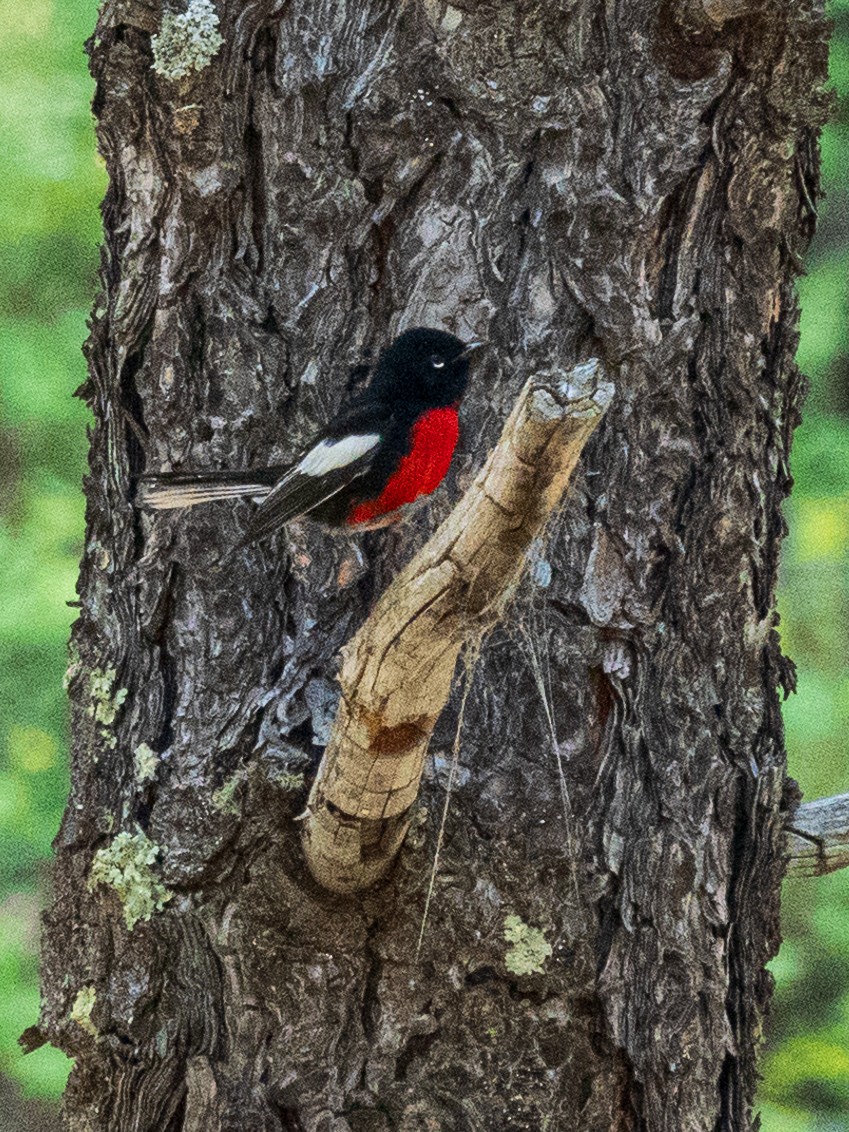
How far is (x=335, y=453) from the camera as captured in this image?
2.69 m

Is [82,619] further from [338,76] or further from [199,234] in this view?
[338,76]

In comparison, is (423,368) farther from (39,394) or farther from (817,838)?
(39,394)

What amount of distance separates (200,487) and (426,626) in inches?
32.0

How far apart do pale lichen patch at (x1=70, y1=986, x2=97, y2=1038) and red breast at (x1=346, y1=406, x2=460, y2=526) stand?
1.12 metres

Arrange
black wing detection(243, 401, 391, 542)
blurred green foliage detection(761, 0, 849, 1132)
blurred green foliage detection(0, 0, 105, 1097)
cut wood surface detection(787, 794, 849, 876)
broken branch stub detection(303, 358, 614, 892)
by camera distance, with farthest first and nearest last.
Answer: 1. blurred green foliage detection(761, 0, 849, 1132)
2. blurred green foliage detection(0, 0, 105, 1097)
3. cut wood surface detection(787, 794, 849, 876)
4. black wing detection(243, 401, 391, 542)
5. broken branch stub detection(303, 358, 614, 892)

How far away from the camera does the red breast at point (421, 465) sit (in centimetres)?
272

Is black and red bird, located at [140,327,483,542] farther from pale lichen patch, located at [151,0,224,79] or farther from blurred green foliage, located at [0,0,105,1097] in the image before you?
blurred green foliage, located at [0,0,105,1097]

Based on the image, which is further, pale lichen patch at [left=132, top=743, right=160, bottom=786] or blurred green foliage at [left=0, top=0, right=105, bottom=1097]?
blurred green foliage at [left=0, top=0, right=105, bottom=1097]

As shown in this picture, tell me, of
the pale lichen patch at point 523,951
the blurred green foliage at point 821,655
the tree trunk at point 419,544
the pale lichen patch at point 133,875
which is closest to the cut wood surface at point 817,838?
the tree trunk at point 419,544

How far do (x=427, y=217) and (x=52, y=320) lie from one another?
3142 mm

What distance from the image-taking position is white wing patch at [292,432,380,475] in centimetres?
262

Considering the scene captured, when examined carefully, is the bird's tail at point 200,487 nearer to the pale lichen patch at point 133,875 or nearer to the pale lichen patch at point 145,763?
the pale lichen patch at point 145,763

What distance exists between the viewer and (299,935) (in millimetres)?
2547

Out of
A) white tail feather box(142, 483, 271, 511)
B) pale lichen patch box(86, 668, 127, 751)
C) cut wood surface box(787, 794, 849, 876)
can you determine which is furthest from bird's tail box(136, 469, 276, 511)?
cut wood surface box(787, 794, 849, 876)
